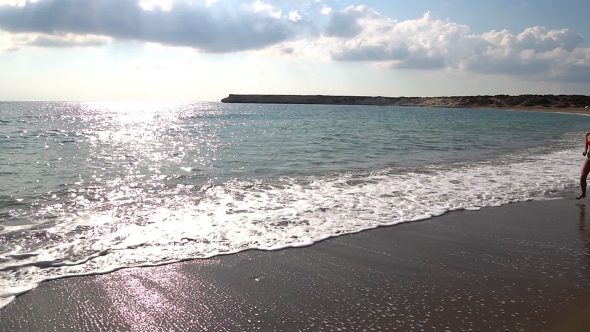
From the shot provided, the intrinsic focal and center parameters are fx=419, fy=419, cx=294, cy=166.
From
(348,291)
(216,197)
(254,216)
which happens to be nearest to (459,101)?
(216,197)

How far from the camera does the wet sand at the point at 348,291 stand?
382 centimetres

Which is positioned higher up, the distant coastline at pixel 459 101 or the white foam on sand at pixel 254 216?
the distant coastline at pixel 459 101

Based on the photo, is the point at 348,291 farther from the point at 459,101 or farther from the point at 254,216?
the point at 459,101

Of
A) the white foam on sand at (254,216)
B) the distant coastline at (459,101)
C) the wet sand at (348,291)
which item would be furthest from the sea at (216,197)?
the distant coastline at (459,101)

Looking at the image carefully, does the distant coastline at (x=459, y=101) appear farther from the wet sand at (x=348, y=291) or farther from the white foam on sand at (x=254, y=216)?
the wet sand at (x=348, y=291)

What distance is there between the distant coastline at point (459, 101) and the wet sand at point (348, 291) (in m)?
81.7

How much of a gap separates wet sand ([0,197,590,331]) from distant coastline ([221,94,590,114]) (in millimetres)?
81664

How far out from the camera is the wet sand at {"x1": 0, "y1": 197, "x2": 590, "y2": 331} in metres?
3.82

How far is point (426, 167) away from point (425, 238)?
320 inches

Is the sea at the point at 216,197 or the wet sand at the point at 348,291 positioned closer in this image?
the wet sand at the point at 348,291

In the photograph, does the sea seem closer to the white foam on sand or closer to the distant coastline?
the white foam on sand

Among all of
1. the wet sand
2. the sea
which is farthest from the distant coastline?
the wet sand

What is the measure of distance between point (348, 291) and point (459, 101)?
136 meters

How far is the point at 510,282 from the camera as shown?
4.63 m
